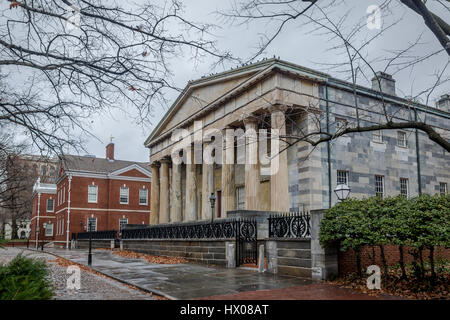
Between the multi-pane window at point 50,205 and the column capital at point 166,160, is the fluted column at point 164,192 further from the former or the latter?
the multi-pane window at point 50,205

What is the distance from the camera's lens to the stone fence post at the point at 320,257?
12.0 meters

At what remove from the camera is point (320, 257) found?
1217 centimetres

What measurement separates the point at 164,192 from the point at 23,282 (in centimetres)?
3266

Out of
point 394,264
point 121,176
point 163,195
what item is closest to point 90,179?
point 121,176

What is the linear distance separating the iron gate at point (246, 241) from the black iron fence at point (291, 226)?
2153mm

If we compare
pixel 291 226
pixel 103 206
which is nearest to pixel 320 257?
pixel 291 226

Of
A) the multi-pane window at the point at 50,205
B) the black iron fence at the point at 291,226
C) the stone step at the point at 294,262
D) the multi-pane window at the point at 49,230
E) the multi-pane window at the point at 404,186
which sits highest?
the multi-pane window at the point at 404,186

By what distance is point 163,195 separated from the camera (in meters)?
37.9

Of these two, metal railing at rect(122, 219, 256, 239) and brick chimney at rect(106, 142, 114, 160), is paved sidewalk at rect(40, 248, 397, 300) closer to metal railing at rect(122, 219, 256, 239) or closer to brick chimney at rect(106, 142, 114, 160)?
metal railing at rect(122, 219, 256, 239)

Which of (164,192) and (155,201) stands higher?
(164,192)

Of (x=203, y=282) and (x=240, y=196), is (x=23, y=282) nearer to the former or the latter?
(x=203, y=282)

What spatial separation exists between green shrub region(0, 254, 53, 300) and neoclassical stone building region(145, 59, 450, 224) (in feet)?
41.3

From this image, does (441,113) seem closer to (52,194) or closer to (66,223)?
(66,223)

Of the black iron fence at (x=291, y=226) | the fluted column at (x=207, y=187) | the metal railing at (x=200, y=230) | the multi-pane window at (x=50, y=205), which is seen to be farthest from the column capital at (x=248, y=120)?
the multi-pane window at (x=50, y=205)
